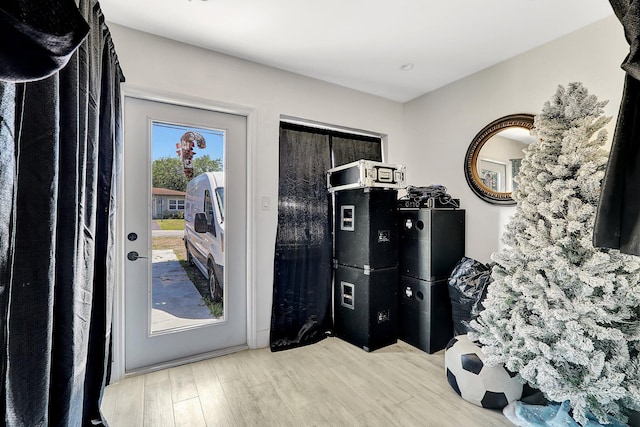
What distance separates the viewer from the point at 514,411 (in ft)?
5.73

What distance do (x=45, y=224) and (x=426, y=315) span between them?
2.57m

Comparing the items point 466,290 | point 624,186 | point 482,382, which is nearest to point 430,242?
point 466,290

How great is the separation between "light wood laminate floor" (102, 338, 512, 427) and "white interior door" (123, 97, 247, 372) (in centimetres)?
20

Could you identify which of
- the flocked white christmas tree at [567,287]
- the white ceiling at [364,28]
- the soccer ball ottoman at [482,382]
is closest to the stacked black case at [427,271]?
the soccer ball ottoman at [482,382]

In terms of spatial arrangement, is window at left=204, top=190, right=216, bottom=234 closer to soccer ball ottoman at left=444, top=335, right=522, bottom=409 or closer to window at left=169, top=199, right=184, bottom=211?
window at left=169, top=199, right=184, bottom=211

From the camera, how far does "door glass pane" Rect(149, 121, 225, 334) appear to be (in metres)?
2.31

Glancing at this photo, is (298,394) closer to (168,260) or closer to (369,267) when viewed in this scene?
(369,267)

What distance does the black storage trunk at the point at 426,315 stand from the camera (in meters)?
2.52

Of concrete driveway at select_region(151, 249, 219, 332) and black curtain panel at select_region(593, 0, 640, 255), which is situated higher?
black curtain panel at select_region(593, 0, 640, 255)

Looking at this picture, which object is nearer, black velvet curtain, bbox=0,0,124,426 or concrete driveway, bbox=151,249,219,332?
black velvet curtain, bbox=0,0,124,426

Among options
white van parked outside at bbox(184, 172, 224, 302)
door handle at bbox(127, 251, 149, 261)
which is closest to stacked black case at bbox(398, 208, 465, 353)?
white van parked outside at bbox(184, 172, 224, 302)

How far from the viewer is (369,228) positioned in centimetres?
256

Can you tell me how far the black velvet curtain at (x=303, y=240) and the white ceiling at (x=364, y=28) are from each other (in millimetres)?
743

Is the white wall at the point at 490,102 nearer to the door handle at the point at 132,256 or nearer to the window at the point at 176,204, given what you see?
the window at the point at 176,204
